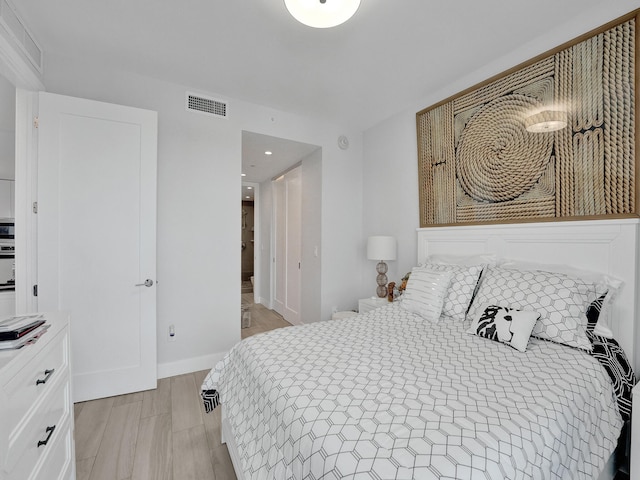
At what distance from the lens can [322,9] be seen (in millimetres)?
1506

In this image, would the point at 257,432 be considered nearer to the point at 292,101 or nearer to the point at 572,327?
the point at 572,327

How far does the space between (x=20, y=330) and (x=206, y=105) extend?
2418 millimetres

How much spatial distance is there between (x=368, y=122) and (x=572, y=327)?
9.41 feet

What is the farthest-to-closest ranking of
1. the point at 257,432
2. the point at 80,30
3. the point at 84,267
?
the point at 84,267
the point at 80,30
the point at 257,432

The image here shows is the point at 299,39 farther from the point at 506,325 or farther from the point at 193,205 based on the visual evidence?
the point at 506,325

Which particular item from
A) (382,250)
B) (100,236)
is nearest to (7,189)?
(100,236)

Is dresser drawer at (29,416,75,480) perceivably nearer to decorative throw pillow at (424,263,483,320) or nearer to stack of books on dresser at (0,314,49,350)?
stack of books on dresser at (0,314,49,350)

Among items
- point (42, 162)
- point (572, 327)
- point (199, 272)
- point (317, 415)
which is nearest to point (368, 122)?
point (199, 272)

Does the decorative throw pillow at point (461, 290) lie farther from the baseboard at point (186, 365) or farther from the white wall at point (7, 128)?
the white wall at point (7, 128)

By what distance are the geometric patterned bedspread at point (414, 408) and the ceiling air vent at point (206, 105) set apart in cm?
225

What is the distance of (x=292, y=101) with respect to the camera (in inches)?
120

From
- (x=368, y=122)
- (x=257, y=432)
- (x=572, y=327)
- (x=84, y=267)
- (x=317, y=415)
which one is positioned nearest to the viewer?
(x=317, y=415)

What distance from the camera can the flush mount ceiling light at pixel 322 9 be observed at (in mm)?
1482

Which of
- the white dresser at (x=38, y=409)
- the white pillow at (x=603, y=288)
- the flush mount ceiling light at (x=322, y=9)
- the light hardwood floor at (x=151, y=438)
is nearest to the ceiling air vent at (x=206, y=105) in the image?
the flush mount ceiling light at (x=322, y=9)
